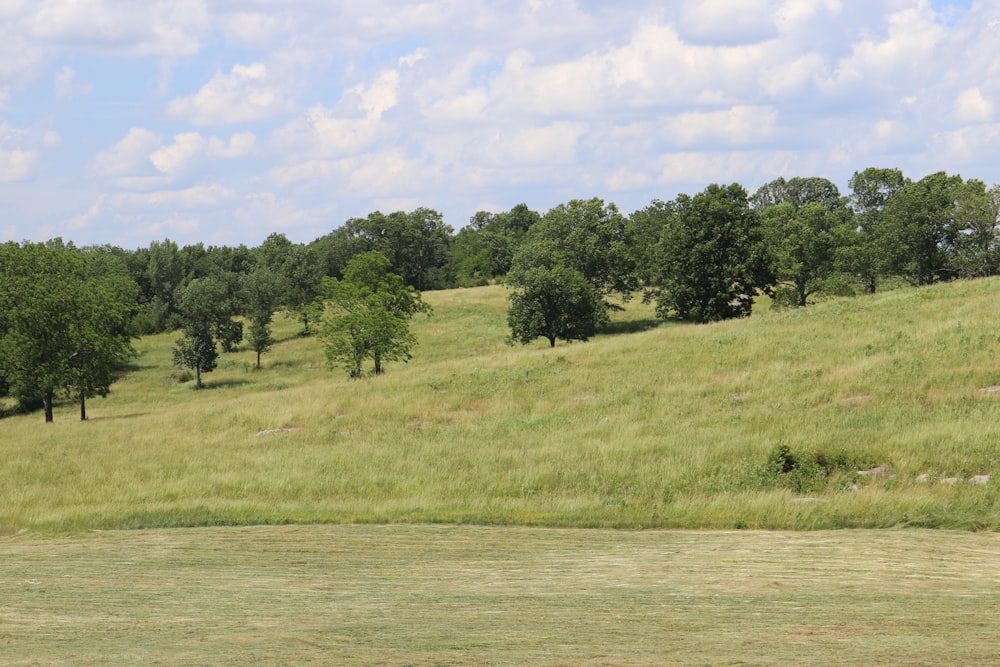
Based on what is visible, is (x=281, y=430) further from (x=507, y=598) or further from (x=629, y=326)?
(x=629, y=326)

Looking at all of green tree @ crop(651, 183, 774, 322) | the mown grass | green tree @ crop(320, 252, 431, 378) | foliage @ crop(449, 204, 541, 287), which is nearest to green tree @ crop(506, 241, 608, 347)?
green tree @ crop(651, 183, 774, 322)

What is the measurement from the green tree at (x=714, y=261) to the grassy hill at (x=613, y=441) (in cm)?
1587

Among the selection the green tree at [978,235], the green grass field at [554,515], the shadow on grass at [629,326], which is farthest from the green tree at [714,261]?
the green grass field at [554,515]

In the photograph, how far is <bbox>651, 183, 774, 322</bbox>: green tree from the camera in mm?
64812

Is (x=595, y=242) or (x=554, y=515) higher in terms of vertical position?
(x=595, y=242)

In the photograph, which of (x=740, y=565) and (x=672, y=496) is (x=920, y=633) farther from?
(x=672, y=496)

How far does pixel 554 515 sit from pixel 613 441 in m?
7.77

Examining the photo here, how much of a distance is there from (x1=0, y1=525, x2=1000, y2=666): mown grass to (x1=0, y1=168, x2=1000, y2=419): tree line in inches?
1639

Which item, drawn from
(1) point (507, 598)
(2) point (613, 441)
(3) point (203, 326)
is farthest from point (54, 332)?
(1) point (507, 598)

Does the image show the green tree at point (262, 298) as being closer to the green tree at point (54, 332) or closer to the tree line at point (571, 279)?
the tree line at point (571, 279)

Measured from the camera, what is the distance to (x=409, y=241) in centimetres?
14375

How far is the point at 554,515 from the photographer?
16938mm

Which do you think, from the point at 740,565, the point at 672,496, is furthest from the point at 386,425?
the point at 740,565

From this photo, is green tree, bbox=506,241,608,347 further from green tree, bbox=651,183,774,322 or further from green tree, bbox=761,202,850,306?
green tree, bbox=761,202,850,306
